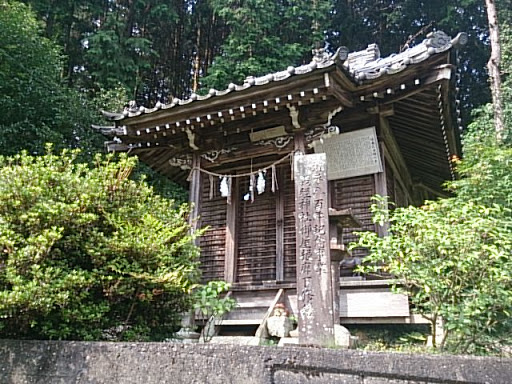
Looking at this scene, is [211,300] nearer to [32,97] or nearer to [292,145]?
[292,145]

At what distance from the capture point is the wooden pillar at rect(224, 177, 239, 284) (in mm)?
8164

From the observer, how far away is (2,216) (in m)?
4.04

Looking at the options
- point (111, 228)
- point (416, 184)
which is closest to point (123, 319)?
point (111, 228)

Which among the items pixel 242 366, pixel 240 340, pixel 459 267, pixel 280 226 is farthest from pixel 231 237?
pixel 242 366

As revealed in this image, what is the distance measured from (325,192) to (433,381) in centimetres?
234

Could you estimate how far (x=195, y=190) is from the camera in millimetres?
7746

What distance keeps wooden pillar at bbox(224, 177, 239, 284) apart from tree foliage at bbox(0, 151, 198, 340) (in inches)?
129

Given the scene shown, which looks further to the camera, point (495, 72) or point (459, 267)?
point (495, 72)

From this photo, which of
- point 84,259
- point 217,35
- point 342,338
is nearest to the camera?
point 84,259

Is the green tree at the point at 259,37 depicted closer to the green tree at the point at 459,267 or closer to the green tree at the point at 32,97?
the green tree at the point at 32,97

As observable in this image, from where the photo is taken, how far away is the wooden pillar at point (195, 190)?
7.50m

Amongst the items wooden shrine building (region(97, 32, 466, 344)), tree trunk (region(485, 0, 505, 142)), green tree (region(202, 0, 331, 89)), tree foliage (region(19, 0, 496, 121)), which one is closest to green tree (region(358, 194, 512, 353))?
wooden shrine building (region(97, 32, 466, 344))

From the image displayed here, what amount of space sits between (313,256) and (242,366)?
181cm

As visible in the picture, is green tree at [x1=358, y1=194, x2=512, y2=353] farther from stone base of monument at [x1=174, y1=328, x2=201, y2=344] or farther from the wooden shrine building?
stone base of monument at [x1=174, y1=328, x2=201, y2=344]
